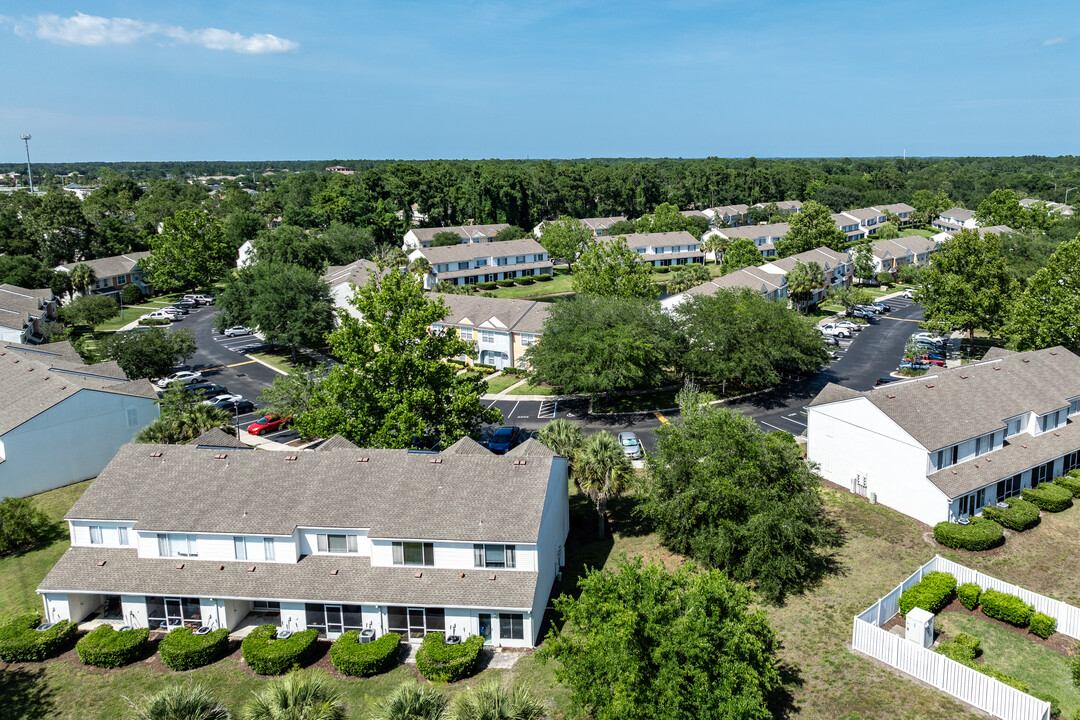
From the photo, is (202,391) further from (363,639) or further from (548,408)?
(363,639)

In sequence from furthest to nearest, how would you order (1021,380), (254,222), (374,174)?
(374,174), (254,222), (1021,380)

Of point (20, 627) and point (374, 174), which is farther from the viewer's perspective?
point (374, 174)

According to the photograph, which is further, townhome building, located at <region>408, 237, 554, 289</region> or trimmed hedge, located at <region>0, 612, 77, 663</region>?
townhome building, located at <region>408, 237, 554, 289</region>

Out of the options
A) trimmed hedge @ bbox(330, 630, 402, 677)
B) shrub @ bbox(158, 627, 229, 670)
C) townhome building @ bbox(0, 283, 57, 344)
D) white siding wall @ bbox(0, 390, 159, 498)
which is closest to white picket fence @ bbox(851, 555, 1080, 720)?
trimmed hedge @ bbox(330, 630, 402, 677)

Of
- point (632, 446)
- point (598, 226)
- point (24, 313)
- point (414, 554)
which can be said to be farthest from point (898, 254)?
point (24, 313)

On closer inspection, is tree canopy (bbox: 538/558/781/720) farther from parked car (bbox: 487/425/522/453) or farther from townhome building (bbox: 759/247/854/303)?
townhome building (bbox: 759/247/854/303)

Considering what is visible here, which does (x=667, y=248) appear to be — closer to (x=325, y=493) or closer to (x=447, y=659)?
(x=325, y=493)

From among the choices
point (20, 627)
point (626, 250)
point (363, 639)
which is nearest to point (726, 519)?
point (363, 639)
